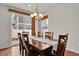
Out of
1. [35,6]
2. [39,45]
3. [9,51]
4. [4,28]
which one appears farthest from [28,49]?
[35,6]

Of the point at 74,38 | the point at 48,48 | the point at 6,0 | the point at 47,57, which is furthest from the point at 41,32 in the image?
the point at 6,0

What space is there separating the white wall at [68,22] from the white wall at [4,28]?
78cm

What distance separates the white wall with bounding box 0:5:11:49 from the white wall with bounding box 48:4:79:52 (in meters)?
0.78

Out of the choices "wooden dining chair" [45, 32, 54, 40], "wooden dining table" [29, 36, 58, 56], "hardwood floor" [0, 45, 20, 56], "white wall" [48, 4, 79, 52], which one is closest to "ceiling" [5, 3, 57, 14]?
"white wall" [48, 4, 79, 52]

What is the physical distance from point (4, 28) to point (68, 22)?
1163 millimetres

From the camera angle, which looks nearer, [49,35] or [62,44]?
[62,44]

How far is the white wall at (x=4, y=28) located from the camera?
6.62 ft

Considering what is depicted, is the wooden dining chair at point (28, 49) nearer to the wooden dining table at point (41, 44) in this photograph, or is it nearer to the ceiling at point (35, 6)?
the wooden dining table at point (41, 44)

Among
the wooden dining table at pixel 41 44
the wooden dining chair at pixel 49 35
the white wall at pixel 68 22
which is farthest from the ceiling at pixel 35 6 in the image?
the wooden dining table at pixel 41 44

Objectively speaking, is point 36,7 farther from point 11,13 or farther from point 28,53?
point 28,53

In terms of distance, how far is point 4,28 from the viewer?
80.7 inches

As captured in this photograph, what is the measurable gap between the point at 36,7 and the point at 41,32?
0.47 m

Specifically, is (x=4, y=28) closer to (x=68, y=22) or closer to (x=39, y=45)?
(x=39, y=45)

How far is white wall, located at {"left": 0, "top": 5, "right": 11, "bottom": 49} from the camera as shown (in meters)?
2.02
